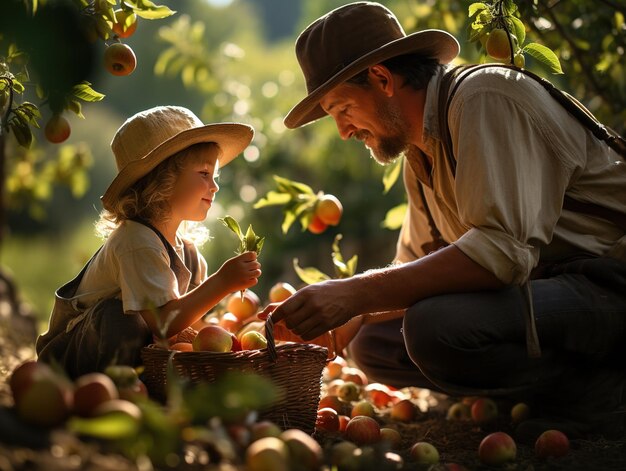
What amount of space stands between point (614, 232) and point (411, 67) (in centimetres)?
84

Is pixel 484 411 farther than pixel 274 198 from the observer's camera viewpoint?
No

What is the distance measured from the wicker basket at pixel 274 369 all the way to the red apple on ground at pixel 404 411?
61cm

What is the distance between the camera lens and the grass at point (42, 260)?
39.0 feet

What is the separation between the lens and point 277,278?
8.60m

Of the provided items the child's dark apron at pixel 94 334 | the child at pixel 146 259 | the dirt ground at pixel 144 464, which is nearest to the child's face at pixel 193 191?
the child at pixel 146 259

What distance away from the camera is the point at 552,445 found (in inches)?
86.7

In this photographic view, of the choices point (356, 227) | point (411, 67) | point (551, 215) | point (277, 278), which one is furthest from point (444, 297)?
point (277, 278)

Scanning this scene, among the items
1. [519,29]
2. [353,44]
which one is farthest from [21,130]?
[519,29]

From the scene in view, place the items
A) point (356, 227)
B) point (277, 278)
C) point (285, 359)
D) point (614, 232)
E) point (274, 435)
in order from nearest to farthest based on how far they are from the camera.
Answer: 1. point (274, 435)
2. point (285, 359)
3. point (614, 232)
4. point (356, 227)
5. point (277, 278)

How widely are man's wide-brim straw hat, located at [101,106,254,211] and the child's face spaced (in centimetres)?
7

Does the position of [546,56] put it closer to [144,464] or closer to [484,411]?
[484,411]

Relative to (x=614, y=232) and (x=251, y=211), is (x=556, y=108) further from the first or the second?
(x=251, y=211)

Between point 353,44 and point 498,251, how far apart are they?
888 millimetres

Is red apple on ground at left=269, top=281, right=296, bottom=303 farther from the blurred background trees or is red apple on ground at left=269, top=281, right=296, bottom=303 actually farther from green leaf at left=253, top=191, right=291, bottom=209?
the blurred background trees
